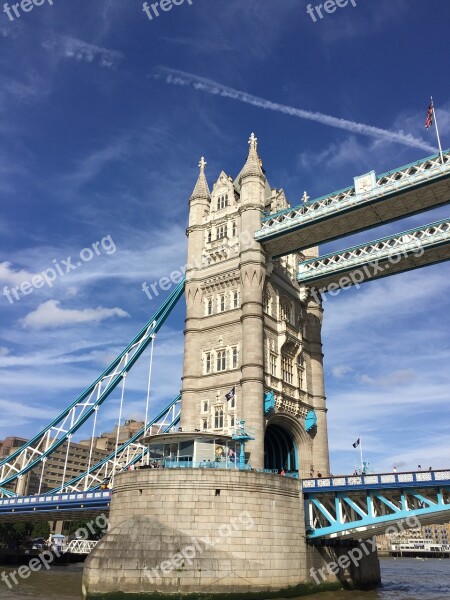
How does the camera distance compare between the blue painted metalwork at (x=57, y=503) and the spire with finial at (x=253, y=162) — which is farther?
the spire with finial at (x=253, y=162)

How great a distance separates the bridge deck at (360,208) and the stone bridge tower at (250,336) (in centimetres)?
202

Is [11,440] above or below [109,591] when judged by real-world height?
above

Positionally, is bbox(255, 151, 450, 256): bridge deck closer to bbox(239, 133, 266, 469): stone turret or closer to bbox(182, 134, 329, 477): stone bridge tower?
bbox(239, 133, 266, 469): stone turret

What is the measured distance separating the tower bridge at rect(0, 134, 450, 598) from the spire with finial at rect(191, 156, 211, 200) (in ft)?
0.44

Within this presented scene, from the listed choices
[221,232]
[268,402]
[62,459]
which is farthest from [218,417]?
[62,459]

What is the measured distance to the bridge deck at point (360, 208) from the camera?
1524 inches

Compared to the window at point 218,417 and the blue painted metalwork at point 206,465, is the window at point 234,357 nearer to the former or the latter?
the window at point 218,417

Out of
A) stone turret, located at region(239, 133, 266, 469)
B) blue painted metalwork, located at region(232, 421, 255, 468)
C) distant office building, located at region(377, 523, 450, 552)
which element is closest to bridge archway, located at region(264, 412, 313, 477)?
stone turret, located at region(239, 133, 266, 469)

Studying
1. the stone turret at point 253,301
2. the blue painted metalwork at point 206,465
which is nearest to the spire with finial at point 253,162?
the stone turret at point 253,301

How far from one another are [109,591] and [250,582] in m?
→ 7.55

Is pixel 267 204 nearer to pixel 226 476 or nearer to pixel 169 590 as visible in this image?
pixel 226 476

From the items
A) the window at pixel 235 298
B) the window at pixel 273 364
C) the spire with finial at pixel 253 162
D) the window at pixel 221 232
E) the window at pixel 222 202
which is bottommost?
the window at pixel 273 364

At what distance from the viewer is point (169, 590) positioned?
27.4 meters

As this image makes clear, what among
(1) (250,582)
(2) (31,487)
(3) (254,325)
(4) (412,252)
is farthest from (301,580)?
(2) (31,487)
